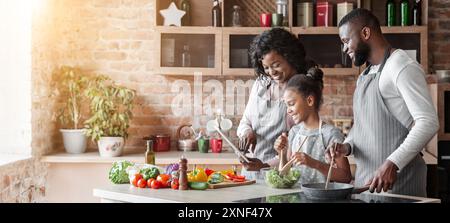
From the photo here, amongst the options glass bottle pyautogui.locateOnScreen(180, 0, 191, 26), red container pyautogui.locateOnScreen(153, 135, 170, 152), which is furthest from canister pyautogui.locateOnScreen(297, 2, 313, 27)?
red container pyautogui.locateOnScreen(153, 135, 170, 152)

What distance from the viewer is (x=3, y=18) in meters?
5.37

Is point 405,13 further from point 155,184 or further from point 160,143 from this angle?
point 155,184

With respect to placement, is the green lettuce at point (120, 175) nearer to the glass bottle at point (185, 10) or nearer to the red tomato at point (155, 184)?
the red tomato at point (155, 184)

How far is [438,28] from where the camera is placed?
6086mm

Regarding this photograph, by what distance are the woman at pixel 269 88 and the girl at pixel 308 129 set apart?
0.16 metres

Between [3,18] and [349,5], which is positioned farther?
[349,5]

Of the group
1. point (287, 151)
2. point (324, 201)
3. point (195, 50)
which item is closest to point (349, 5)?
point (195, 50)

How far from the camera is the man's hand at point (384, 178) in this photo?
9.73 feet

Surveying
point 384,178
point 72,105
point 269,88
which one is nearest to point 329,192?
point 384,178

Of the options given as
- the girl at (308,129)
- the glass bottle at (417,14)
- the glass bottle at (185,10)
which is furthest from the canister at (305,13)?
the girl at (308,129)
